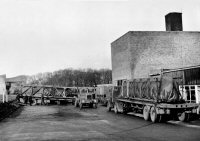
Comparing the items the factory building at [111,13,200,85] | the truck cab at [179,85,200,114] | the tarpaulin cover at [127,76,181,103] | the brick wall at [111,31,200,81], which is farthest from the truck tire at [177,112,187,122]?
the brick wall at [111,31,200,81]

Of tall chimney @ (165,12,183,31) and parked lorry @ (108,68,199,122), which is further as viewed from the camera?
tall chimney @ (165,12,183,31)

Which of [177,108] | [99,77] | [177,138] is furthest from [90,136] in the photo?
[99,77]

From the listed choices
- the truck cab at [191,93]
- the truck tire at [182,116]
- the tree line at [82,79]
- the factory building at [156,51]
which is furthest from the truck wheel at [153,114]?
the tree line at [82,79]

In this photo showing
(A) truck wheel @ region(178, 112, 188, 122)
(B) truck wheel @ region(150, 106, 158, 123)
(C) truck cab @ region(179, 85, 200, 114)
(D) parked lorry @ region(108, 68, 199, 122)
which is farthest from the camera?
(C) truck cab @ region(179, 85, 200, 114)

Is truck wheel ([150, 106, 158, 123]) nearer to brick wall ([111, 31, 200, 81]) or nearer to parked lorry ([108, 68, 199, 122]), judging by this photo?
parked lorry ([108, 68, 199, 122])

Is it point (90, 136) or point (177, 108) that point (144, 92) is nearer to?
point (177, 108)

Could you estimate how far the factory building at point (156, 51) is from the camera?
38.4m

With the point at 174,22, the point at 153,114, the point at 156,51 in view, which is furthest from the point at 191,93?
the point at 174,22

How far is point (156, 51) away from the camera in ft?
128

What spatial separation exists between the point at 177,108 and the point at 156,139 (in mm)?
5846

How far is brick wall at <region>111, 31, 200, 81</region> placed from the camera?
38.4 meters

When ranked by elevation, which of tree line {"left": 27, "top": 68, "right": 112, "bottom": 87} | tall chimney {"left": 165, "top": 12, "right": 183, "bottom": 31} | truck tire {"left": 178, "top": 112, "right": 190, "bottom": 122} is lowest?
truck tire {"left": 178, "top": 112, "right": 190, "bottom": 122}

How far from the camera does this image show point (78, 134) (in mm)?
12375

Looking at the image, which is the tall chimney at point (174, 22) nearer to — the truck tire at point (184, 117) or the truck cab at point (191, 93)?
the truck cab at point (191, 93)
